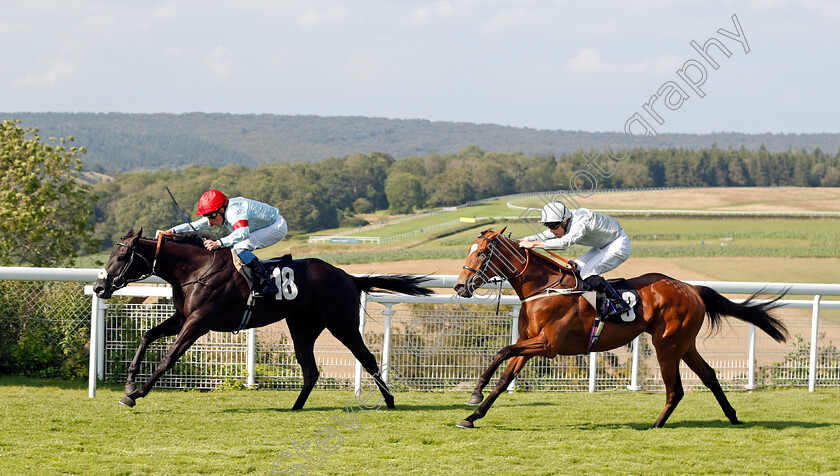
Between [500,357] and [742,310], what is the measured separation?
2.17m

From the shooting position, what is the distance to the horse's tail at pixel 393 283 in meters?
7.05

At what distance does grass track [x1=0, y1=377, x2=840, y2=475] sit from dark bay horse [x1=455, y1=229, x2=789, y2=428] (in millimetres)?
402

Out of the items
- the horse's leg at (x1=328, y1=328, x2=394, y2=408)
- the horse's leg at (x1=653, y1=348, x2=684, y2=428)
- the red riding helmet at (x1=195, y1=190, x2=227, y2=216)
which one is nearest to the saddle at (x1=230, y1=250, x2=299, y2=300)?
the red riding helmet at (x1=195, y1=190, x2=227, y2=216)

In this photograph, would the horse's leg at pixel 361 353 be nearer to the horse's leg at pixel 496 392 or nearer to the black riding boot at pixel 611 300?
the horse's leg at pixel 496 392

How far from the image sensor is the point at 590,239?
6.30 metres

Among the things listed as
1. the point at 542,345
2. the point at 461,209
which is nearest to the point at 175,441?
the point at 542,345

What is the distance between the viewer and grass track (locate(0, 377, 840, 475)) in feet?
15.8

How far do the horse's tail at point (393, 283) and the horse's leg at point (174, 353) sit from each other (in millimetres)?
1391

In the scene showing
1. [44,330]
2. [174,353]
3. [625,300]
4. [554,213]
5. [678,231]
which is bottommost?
[44,330]

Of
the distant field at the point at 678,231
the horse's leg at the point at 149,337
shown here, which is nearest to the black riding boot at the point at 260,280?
the horse's leg at the point at 149,337

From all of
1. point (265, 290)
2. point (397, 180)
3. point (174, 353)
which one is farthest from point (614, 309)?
point (397, 180)

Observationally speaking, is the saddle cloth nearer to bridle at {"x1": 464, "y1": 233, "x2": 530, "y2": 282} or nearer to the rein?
the rein

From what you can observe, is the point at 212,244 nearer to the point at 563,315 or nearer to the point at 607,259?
the point at 563,315

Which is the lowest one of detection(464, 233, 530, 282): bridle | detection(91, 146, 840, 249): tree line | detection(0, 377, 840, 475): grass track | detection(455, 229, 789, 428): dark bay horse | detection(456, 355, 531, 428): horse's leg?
detection(0, 377, 840, 475): grass track
